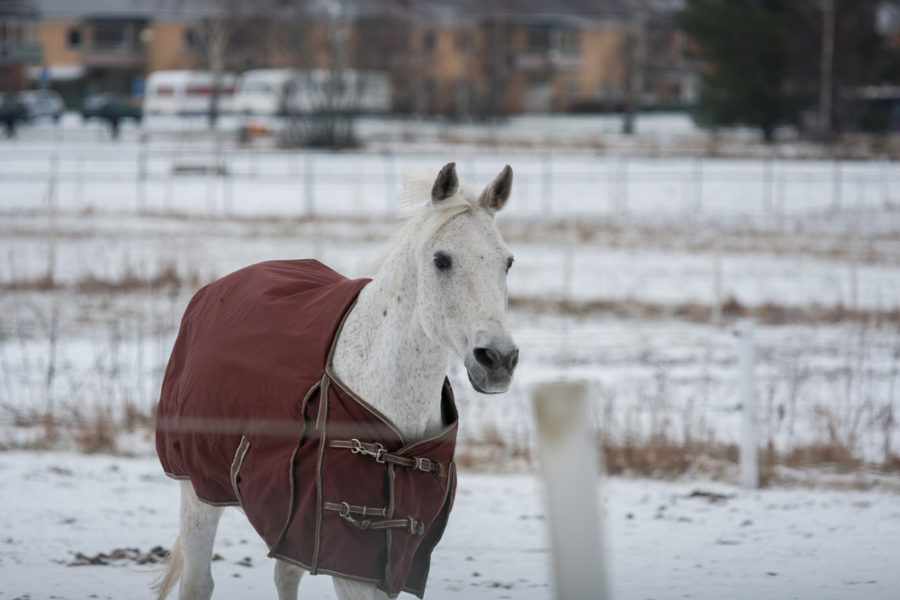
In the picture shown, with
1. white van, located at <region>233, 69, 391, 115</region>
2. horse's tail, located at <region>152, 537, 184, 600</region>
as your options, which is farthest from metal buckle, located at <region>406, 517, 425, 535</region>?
white van, located at <region>233, 69, 391, 115</region>

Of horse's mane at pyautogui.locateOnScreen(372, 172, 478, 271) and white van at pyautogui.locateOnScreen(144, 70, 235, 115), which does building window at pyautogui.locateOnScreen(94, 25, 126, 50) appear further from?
horse's mane at pyautogui.locateOnScreen(372, 172, 478, 271)

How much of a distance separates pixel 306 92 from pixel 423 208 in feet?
103

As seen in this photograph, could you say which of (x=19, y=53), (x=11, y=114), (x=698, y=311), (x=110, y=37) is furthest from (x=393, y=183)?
(x=110, y=37)

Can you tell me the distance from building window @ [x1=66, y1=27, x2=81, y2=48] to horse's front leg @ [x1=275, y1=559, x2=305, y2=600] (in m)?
53.0

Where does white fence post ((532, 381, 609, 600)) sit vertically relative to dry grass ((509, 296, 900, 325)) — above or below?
above

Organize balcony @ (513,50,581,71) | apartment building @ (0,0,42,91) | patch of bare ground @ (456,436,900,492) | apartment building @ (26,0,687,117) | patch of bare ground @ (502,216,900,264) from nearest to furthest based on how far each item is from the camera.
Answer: patch of bare ground @ (456,436,900,492), patch of bare ground @ (502,216,900,264), apartment building @ (26,0,687,117), apartment building @ (0,0,42,91), balcony @ (513,50,581,71)

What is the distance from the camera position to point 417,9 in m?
50.8

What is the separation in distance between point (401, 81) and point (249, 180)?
77.4ft

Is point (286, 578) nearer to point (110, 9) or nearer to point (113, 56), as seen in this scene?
point (110, 9)

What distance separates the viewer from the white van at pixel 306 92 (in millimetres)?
32125

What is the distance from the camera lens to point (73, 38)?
170 feet

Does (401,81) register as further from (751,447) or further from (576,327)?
(751,447)

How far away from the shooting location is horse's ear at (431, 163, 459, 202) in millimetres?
3023

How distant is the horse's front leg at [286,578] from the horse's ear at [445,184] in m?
1.61
